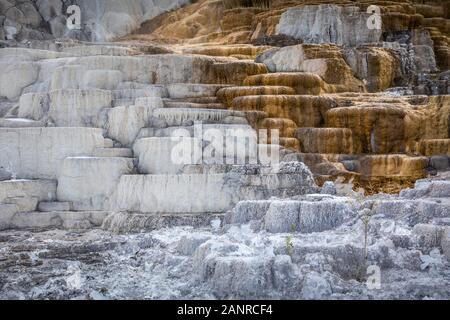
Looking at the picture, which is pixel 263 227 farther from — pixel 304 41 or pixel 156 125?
pixel 304 41

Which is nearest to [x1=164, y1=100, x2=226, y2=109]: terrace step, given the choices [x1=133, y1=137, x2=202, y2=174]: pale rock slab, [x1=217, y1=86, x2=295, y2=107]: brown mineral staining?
[x1=217, y1=86, x2=295, y2=107]: brown mineral staining

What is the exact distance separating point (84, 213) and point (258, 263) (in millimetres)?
4912

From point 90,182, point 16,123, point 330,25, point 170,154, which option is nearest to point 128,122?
point 170,154

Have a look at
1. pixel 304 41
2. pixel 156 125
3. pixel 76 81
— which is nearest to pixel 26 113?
pixel 76 81

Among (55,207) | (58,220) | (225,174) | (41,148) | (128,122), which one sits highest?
(128,122)

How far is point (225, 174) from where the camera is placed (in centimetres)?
1030

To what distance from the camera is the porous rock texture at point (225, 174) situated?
22.9 ft

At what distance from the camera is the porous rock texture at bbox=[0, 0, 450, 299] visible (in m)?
6.99

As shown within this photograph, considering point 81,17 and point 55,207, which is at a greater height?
point 81,17

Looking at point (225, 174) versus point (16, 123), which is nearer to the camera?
point (225, 174)

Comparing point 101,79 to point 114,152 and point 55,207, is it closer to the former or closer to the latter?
point 114,152

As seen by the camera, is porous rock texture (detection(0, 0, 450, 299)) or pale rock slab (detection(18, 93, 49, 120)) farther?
pale rock slab (detection(18, 93, 49, 120))

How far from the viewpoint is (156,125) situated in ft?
39.5

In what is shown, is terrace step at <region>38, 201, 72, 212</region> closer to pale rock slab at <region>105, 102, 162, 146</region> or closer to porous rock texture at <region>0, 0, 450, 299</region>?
porous rock texture at <region>0, 0, 450, 299</region>
